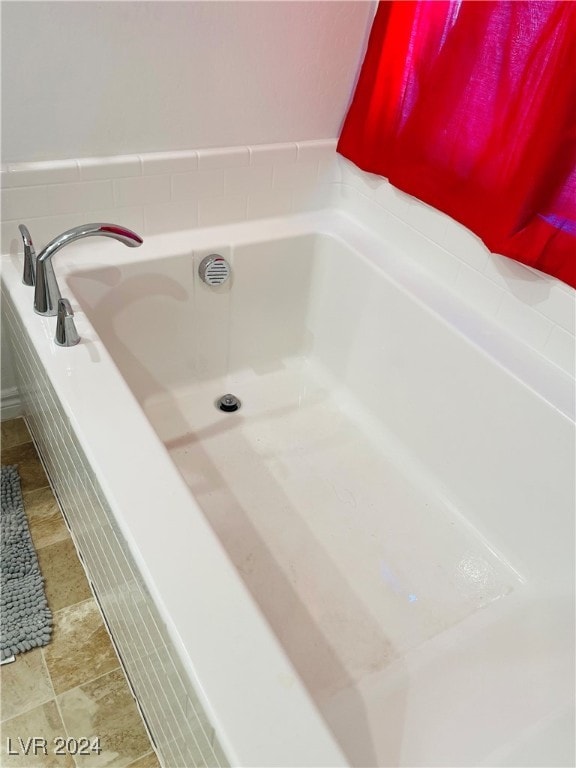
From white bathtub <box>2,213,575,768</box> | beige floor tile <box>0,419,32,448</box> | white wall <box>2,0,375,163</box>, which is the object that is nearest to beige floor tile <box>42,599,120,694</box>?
white bathtub <box>2,213,575,768</box>

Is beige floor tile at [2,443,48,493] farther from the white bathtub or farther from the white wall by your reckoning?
the white wall

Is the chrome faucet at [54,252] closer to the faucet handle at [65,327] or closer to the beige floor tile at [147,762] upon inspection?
the faucet handle at [65,327]

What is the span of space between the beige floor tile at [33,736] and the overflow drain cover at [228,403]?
0.83m

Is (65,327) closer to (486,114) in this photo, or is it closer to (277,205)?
(277,205)

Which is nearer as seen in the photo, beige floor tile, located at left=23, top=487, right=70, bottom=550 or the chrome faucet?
the chrome faucet

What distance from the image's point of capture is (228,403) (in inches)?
68.3

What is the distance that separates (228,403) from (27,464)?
1.81 feet

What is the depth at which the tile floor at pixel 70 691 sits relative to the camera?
1.10 meters

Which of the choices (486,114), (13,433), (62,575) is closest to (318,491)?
(62,575)

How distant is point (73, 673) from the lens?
1.20m

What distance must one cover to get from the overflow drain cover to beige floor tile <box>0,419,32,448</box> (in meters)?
0.52

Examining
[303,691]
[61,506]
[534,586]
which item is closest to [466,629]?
[534,586]

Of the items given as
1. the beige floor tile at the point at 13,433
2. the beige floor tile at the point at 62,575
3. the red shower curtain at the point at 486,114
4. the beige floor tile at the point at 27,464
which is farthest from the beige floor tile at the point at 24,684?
the red shower curtain at the point at 486,114

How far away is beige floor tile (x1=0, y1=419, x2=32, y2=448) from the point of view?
1.62 metres
